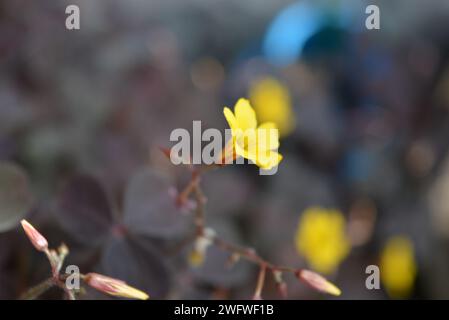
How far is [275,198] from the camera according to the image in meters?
1.15

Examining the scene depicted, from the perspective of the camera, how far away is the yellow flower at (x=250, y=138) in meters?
0.51

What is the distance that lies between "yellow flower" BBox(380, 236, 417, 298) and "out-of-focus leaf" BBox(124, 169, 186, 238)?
0.62m

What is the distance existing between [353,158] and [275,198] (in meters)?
0.27

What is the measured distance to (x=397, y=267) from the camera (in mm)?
1131

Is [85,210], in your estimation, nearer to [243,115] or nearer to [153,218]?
[153,218]

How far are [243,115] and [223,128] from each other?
0.69 metres

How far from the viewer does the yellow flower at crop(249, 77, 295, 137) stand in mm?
1264

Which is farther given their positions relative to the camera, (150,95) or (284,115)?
(284,115)

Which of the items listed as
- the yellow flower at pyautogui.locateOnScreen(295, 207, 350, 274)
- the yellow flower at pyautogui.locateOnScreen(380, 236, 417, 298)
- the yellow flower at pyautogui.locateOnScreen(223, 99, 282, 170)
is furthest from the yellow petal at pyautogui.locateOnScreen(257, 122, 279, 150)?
the yellow flower at pyautogui.locateOnScreen(380, 236, 417, 298)

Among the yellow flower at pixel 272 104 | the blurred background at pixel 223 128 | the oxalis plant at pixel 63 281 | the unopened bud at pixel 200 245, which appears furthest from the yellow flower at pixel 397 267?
the oxalis plant at pixel 63 281

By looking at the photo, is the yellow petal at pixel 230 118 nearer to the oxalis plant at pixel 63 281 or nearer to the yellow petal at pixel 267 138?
the yellow petal at pixel 267 138
